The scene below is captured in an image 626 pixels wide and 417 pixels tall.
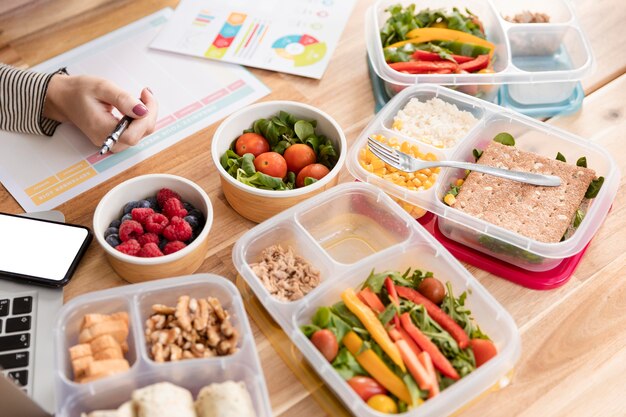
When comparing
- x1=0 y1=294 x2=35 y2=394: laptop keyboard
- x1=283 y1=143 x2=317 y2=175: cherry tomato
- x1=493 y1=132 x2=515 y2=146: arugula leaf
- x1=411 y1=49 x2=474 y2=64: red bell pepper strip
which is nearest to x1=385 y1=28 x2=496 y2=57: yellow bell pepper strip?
x1=411 y1=49 x2=474 y2=64: red bell pepper strip

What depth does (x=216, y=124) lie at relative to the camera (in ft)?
4.90

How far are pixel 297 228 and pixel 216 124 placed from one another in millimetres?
384

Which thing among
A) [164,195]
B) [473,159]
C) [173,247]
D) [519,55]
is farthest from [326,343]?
→ [519,55]

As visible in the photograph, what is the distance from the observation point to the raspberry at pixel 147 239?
3.92ft

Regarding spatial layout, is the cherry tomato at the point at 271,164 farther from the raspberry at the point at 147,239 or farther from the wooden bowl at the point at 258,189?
the raspberry at the point at 147,239

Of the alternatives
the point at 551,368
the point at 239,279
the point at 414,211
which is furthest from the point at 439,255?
the point at 239,279

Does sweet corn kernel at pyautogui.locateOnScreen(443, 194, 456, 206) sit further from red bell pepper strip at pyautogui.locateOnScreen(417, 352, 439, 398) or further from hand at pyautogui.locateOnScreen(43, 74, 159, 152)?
hand at pyautogui.locateOnScreen(43, 74, 159, 152)

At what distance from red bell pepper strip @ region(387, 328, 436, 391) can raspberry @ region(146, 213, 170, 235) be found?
44 cm

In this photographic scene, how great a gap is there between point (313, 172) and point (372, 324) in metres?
0.34

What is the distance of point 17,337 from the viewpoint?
1.13 meters

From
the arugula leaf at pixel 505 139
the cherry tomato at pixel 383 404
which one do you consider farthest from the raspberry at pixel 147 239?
the arugula leaf at pixel 505 139

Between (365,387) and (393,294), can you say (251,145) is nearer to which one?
(393,294)

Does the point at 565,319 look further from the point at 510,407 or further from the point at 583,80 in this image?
the point at 583,80

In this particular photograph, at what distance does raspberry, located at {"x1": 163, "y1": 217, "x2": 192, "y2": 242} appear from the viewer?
120 centimetres
